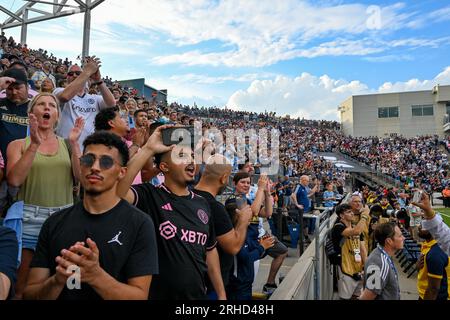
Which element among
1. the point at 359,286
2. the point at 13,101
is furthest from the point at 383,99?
the point at 13,101

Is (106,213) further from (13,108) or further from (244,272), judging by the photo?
(244,272)

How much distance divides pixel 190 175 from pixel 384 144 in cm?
4794

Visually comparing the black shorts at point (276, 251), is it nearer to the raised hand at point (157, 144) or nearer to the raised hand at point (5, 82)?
the raised hand at point (157, 144)

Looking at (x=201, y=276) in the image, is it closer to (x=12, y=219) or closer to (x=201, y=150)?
(x=201, y=150)

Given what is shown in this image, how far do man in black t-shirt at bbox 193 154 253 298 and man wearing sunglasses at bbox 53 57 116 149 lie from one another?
1561mm

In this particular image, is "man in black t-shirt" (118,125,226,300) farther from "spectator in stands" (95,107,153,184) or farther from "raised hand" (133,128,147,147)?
"raised hand" (133,128,147,147)

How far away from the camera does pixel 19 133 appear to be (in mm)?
3141

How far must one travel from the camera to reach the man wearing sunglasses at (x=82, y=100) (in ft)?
11.3

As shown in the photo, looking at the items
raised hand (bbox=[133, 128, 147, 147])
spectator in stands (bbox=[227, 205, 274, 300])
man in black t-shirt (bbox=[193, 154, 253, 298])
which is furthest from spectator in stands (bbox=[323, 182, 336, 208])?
man in black t-shirt (bbox=[193, 154, 253, 298])

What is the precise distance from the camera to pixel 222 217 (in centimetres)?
270

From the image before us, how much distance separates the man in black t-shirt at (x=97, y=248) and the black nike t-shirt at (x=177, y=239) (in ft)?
1.05

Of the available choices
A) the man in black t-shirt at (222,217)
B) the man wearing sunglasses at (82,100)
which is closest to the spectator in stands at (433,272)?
the man in black t-shirt at (222,217)

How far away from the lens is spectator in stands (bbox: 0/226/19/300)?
1709mm

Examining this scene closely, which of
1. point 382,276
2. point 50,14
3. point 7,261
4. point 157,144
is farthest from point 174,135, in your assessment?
point 50,14
